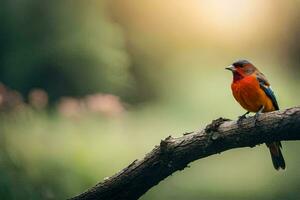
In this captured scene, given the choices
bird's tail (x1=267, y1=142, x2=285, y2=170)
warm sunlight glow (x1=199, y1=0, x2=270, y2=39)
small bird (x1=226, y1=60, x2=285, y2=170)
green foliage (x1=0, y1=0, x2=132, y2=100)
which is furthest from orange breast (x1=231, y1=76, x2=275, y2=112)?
green foliage (x1=0, y1=0, x2=132, y2=100)

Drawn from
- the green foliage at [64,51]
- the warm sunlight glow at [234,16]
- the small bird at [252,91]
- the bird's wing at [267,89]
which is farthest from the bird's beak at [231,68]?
the green foliage at [64,51]

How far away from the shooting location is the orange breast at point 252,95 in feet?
7.57

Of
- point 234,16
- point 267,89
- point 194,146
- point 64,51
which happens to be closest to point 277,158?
point 267,89

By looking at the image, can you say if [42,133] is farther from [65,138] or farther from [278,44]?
[278,44]

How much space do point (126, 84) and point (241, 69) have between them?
565 mm

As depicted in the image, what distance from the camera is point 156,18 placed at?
9.12ft

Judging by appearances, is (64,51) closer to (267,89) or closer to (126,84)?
(126,84)

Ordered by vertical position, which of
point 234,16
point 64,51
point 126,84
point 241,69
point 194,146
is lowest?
point 194,146

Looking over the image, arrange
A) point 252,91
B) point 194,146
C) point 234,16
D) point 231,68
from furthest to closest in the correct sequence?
1. point 234,16
2. point 231,68
3. point 252,91
4. point 194,146

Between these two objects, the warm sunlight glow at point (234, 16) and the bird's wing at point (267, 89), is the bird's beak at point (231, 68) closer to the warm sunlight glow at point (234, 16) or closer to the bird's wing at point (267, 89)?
the bird's wing at point (267, 89)

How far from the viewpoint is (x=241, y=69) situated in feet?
7.89

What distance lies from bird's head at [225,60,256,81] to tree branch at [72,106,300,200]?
1.13ft

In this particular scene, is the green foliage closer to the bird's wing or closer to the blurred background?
the blurred background

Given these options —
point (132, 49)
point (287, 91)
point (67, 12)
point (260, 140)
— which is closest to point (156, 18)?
point (132, 49)
